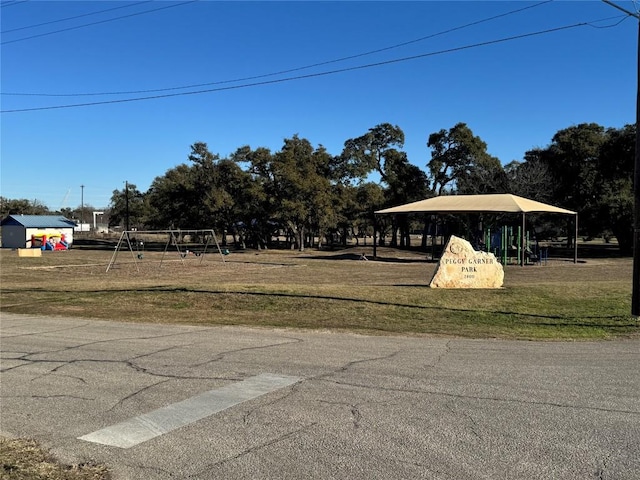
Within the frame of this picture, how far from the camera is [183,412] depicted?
17.5 ft

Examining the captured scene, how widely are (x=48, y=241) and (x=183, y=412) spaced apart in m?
58.7

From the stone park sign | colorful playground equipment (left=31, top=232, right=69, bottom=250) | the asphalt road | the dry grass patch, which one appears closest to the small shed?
colorful playground equipment (left=31, top=232, right=69, bottom=250)

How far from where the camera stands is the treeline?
143 feet

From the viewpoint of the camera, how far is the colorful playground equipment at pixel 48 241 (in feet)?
189

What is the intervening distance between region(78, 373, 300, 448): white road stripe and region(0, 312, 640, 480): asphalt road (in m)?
0.03

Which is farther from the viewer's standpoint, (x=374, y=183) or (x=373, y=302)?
(x=374, y=183)

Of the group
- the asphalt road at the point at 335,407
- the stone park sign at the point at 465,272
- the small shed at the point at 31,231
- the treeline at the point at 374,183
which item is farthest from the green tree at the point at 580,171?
the small shed at the point at 31,231

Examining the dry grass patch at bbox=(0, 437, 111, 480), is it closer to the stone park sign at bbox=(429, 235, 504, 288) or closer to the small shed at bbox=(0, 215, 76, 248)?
the stone park sign at bbox=(429, 235, 504, 288)

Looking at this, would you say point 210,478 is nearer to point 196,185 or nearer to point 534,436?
point 534,436

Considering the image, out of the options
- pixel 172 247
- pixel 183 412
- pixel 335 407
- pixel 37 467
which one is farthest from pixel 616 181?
pixel 172 247

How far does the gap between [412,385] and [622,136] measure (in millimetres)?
42669

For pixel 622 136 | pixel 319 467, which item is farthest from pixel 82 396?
pixel 622 136

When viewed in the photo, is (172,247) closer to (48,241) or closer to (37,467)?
(48,241)

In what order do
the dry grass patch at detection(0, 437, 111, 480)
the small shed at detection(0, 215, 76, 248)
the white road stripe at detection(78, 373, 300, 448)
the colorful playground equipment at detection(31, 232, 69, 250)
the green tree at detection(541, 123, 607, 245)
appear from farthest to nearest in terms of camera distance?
the small shed at detection(0, 215, 76, 248) < the colorful playground equipment at detection(31, 232, 69, 250) < the green tree at detection(541, 123, 607, 245) < the white road stripe at detection(78, 373, 300, 448) < the dry grass patch at detection(0, 437, 111, 480)
